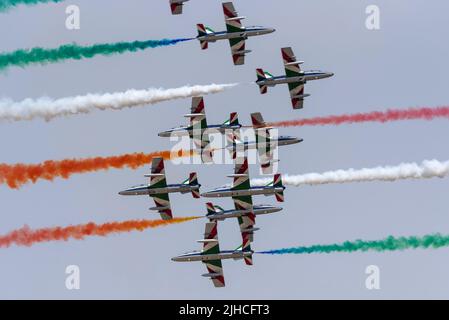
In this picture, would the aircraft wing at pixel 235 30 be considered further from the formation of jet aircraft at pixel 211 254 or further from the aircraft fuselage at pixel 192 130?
the formation of jet aircraft at pixel 211 254

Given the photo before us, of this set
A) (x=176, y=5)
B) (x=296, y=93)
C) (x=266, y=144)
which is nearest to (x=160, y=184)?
(x=266, y=144)

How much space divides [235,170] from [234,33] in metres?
11.1

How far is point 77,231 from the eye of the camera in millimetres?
103562

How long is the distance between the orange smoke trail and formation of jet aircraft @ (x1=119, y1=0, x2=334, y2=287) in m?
1.62

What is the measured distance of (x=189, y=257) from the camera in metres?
109

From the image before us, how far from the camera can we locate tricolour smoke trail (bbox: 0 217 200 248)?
3952 inches

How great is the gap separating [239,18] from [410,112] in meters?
15.5

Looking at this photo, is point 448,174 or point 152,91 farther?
point 152,91

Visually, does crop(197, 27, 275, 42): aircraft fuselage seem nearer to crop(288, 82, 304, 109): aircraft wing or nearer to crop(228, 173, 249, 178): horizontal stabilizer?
crop(288, 82, 304, 109): aircraft wing

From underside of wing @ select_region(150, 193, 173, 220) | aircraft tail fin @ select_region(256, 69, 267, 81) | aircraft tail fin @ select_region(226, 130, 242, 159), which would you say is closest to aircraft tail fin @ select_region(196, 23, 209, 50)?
aircraft tail fin @ select_region(256, 69, 267, 81)

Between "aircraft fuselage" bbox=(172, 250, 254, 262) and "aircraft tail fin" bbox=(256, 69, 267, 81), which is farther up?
"aircraft tail fin" bbox=(256, 69, 267, 81)

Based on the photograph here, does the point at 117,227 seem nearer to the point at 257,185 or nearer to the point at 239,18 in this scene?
the point at 257,185

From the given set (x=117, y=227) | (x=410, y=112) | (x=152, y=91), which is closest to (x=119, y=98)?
(x=152, y=91)

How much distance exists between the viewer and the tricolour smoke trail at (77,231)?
100 metres
